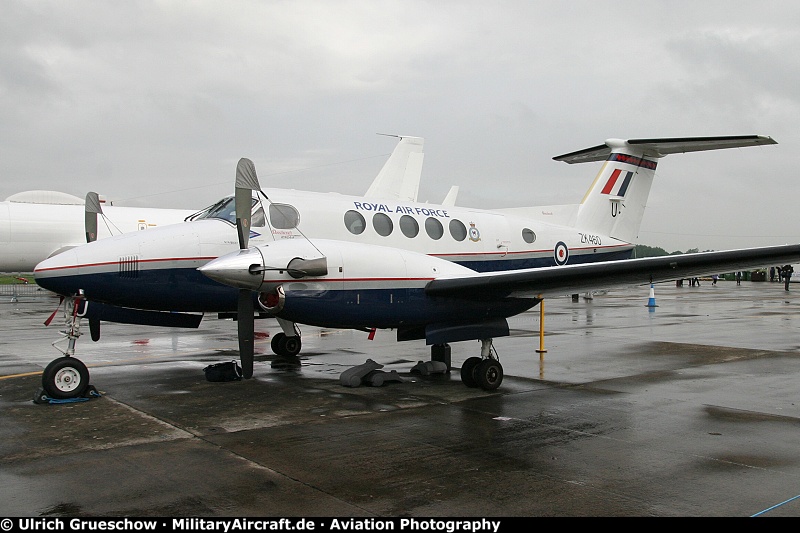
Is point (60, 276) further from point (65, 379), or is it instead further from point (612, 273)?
point (612, 273)

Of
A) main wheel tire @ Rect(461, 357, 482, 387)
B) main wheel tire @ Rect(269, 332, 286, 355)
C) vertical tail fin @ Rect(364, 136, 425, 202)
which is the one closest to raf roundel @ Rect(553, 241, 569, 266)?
main wheel tire @ Rect(461, 357, 482, 387)

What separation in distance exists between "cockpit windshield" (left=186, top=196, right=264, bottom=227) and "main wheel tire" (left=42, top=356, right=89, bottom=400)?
285cm

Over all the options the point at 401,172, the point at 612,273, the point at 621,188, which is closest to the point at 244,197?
the point at 612,273

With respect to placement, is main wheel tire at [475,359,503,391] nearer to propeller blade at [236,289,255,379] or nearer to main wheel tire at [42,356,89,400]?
propeller blade at [236,289,255,379]

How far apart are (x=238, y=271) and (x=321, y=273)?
1.09 metres

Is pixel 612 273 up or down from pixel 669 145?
down

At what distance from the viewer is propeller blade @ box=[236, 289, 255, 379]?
26.3 ft

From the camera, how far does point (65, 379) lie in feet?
27.4

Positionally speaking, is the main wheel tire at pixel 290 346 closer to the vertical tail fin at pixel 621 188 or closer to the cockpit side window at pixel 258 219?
the cockpit side window at pixel 258 219

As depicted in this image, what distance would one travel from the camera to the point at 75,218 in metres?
22.4

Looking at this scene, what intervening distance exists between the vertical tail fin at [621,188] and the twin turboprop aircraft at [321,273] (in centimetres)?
376
